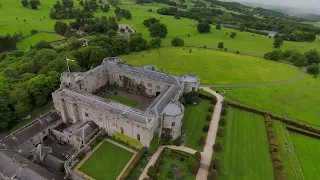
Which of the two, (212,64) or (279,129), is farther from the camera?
(212,64)

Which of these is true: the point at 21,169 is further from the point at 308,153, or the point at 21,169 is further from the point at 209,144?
the point at 308,153

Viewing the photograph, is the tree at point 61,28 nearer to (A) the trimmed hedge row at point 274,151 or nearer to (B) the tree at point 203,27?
(B) the tree at point 203,27

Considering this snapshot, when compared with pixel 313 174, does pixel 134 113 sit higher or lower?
higher

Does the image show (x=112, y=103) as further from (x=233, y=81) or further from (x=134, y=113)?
(x=233, y=81)

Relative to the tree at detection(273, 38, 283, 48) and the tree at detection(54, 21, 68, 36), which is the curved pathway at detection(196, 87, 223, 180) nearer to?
the tree at detection(273, 38, 283, 48)

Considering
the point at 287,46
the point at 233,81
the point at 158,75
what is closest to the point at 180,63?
the point at 233,81

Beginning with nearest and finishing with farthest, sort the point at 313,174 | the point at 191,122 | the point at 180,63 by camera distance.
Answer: the point at 313,174 < the point at 191,122 < the point at 180,63

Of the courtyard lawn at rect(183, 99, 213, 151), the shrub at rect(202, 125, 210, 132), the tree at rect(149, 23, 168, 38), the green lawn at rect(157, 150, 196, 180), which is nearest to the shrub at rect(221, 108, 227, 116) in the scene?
the courtyard lawn at rect(183, 99, 213, 151)

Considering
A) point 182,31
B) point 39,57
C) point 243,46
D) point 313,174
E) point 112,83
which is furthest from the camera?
point 182,31
